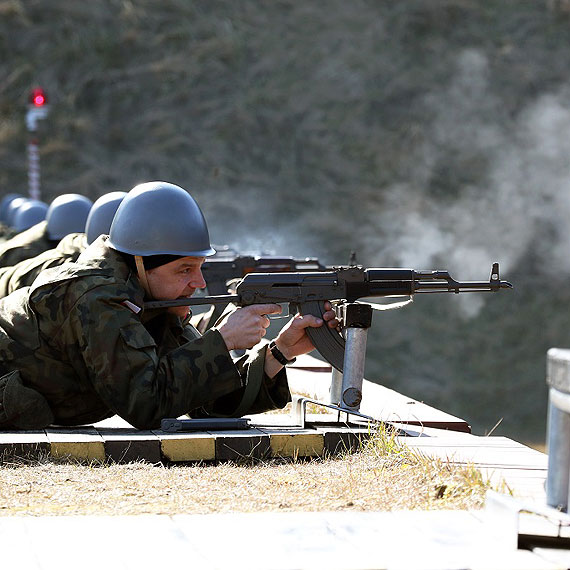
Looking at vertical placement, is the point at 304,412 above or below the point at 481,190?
below

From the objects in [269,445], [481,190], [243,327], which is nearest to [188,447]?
[269,445]

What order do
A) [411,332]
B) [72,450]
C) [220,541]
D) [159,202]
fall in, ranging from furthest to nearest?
[411,332]
[159,202]
[72,450]
[220,541]

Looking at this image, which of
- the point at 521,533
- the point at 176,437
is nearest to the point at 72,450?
the point at 176,437

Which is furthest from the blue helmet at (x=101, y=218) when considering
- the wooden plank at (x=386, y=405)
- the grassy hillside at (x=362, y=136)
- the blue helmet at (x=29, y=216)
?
the grassy hillside at (x=362, y=136)

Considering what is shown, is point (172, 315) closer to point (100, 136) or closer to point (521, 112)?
point (100, 136)

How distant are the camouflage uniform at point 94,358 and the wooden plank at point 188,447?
0.23 metres

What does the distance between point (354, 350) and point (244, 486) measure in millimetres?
1308

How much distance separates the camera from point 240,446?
15.7 feet

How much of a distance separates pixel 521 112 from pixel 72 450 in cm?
2606

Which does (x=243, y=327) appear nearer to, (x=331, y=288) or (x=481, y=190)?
(x=331, y=288)

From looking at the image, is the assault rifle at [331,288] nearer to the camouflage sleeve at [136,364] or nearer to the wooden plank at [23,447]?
the camouflage sleeve at [136,364]

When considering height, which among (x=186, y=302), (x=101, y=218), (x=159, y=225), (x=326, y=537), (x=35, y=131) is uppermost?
(x=35, y=131)

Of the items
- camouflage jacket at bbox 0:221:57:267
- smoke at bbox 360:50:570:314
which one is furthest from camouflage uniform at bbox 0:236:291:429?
smoke at bbox 360:50:570:314

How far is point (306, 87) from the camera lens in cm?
2880
